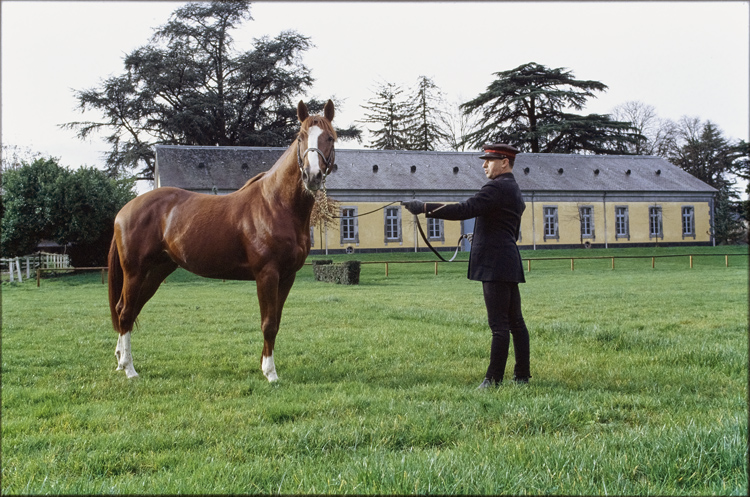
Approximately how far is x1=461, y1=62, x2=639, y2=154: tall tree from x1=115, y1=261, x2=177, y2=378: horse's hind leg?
45.8 m

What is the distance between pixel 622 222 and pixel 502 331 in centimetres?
4368

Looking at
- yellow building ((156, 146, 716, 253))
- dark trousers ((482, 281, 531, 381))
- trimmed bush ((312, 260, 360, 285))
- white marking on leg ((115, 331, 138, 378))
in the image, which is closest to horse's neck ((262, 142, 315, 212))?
dark trousers ((482, 281, 531, 381))

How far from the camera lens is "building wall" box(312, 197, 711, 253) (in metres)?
39.6

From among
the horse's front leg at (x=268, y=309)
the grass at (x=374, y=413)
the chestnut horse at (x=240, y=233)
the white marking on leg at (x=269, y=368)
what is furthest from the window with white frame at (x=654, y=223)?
the white marking on leg at (x=269, y=368)

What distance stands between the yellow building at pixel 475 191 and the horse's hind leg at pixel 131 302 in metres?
31.1

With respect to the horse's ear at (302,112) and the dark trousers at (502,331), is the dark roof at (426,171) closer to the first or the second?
the horse's ear at (302,112)

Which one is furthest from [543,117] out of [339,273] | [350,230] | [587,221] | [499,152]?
[499,152]

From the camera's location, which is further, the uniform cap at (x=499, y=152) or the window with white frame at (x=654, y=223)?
the window with white frame at (x=654, y=223)

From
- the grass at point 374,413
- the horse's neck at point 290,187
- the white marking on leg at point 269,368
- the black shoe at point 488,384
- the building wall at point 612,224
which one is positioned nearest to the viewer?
the grass at point 374,413

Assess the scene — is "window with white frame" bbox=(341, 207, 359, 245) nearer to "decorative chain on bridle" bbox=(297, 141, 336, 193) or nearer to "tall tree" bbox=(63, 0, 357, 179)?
"tall tree" bbox=(63, 0, 357, 179)

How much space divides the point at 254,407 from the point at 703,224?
5024 cm

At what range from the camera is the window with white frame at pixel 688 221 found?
45.5m

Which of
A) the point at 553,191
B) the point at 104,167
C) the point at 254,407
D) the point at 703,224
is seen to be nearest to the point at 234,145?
the point at 104,167

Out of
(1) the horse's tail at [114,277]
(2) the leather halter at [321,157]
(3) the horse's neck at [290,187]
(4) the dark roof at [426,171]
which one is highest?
(4) the dark roof at [426,171]
